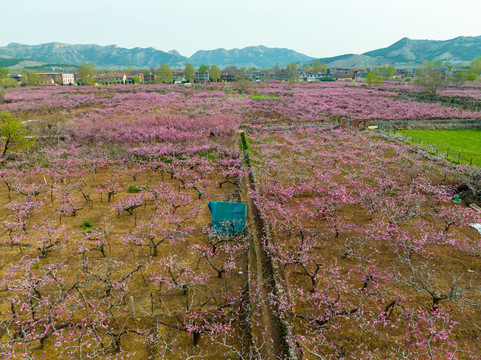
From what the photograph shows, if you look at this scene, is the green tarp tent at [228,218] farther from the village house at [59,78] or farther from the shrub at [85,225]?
the village house at [59,78]

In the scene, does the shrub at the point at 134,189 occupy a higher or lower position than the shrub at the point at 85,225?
higher

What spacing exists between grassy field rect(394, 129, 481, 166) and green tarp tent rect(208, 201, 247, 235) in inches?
916

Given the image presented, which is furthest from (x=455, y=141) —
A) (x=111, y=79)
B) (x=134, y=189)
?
(x=111, y=79)

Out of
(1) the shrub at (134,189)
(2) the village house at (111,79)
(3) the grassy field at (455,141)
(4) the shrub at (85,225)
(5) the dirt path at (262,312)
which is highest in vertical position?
(2) the village house at (111,79)

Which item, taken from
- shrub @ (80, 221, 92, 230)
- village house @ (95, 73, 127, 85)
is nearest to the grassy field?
shrub @ (80, 221, 92, 230)

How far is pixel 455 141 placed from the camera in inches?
1179

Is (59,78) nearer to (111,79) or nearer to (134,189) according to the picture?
(111,79)

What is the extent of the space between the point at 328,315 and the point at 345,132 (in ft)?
93.5

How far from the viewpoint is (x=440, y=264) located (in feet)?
37.8

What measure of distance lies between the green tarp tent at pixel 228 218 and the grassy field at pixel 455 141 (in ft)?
76.3

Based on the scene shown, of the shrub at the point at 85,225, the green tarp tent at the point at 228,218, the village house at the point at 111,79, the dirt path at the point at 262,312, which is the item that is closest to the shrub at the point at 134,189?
the shrub at the point at 85,225

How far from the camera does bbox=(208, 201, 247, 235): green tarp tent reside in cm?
1307

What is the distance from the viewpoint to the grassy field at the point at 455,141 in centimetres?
2458

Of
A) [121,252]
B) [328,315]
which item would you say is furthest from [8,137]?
[328,315]
